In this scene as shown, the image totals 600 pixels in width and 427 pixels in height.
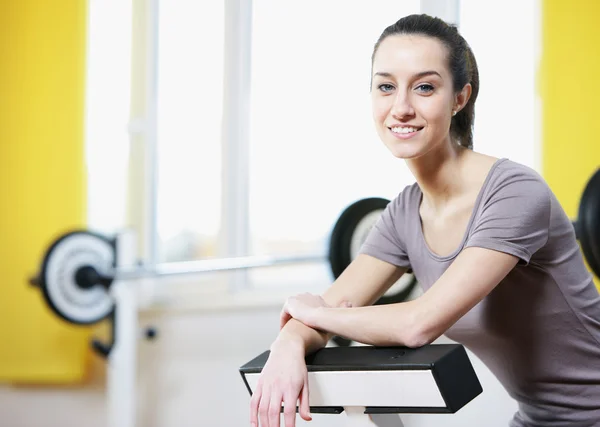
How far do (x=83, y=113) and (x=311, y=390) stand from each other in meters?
2.29

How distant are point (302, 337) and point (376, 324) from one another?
13 cm

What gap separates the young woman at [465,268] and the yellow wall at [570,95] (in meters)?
0.88

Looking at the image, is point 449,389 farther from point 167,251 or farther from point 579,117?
point 167,251

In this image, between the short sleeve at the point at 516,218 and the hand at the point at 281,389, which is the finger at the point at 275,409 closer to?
the hand at the point at 281,389

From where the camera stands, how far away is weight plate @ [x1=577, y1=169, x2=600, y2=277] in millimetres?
1763

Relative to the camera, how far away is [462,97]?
1402mm

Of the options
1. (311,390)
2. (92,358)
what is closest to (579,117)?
(311,390)

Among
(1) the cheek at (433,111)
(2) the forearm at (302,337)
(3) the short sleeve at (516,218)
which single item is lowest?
(2) the forearm at (302,337)

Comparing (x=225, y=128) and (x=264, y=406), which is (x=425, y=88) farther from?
(x=225, y=128)

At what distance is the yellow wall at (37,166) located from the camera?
3.14m

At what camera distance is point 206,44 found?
3.34m

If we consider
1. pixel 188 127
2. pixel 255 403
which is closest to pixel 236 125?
pixel 188 127

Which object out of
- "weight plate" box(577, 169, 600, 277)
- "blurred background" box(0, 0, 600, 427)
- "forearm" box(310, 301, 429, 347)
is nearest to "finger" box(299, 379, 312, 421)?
"forearm" box(310, 301, 429, 347)

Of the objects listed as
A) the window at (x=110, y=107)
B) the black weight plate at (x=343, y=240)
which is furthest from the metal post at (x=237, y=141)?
the black weight plate at (x=343, y=240)
